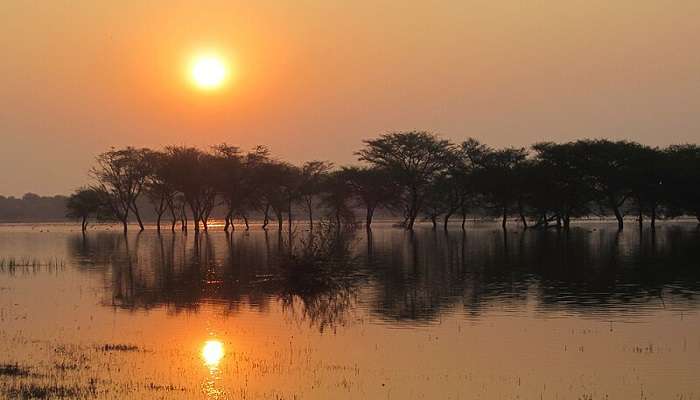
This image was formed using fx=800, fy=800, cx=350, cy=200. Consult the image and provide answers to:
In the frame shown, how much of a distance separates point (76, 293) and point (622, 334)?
64.8 ft

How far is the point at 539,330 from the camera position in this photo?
64.5ft

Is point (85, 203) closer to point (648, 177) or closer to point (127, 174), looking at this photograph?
point (127, 174)

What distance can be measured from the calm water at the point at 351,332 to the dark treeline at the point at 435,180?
61.3 m

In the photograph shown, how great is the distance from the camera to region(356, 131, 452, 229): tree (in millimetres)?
111125

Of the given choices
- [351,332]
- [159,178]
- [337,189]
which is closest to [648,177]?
[337,189]

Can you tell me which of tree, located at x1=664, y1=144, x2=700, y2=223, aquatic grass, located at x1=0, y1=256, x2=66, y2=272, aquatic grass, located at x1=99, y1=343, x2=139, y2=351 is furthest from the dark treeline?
aquatic grass, located at x1=99, y1=343, x2=139, y2=351

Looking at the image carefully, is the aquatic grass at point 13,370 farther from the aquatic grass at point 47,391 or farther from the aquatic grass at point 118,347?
the aquatic grass at point 118,347

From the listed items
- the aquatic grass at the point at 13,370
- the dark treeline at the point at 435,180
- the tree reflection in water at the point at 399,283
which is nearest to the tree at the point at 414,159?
the dark treeline at the point at 435,180

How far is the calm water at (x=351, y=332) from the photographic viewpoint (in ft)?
46.3

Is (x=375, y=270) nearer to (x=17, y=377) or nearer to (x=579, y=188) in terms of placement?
(x=17, y=377)

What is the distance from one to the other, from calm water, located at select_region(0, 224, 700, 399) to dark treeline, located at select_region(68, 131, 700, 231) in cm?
6129

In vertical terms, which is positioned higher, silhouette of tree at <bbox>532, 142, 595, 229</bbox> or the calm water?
silhouette of tree at <bbox>532, 142, 595, 229</bbox>

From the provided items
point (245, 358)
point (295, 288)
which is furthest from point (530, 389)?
point (295, 288)

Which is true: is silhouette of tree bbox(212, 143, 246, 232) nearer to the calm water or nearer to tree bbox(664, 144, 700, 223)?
tree bbox(664, 144, 700, 223)
